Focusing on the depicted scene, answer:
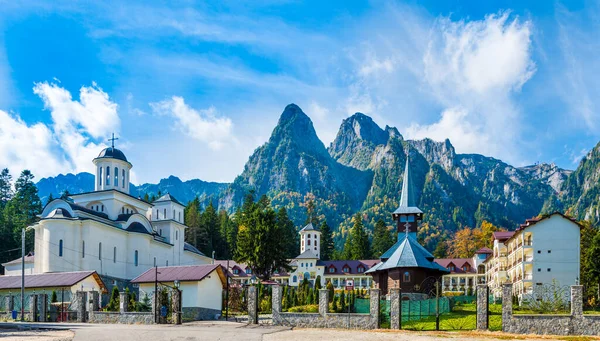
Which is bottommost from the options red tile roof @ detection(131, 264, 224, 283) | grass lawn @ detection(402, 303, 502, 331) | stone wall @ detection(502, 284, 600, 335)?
grass lawn @ detection(402, 303, 502, 331)

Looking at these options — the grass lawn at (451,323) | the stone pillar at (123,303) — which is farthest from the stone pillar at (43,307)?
the grass lawn at (451,323)

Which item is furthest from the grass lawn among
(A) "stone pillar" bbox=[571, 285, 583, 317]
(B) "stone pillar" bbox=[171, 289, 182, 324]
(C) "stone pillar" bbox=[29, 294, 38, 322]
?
(C) "stone pillar" bbox=[29, 294, 38, 322]

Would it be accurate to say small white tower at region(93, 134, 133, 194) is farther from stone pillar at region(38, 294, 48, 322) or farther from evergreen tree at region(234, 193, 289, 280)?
stone pillar at region(38, 294, 48, 322)

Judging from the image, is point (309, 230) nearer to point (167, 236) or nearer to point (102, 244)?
point (167, 236)

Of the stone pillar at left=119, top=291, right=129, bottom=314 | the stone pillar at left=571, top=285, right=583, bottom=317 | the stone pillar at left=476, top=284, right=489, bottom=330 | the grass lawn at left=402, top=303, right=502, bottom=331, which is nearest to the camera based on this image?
the stone pillar at left=571, top=285, right=583, bottom=317

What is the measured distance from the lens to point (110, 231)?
179ft

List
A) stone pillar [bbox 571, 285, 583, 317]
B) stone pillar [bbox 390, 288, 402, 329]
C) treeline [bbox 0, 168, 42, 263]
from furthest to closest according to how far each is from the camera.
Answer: treeline [bbox 0, 168, 42, 263]
stone pillar [bbox 390, 288, 402, 329]
stone pillar [bbox 571, 285, 583, 317]

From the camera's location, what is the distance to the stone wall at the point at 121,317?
104 feet

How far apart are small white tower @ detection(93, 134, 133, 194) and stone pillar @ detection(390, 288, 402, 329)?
39.8 meters

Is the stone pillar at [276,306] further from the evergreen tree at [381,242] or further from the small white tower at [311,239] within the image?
the evergreen tree at [381,242]

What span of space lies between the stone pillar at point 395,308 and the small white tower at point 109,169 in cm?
3984

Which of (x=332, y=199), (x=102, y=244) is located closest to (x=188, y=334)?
(x=102, y=244)

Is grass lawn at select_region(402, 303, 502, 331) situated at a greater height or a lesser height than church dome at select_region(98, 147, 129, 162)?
lesser

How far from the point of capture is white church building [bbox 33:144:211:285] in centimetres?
5075
